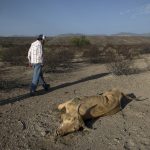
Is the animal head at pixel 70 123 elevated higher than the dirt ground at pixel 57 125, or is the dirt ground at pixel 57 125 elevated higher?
the animal head at pixel 70 123

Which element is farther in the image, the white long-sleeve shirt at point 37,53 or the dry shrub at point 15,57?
the dry shrub at point 15,57

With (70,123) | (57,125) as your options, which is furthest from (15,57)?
(70,123)

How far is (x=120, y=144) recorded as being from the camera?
6.55 m

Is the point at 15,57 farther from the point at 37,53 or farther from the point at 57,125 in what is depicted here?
the point at 57,125

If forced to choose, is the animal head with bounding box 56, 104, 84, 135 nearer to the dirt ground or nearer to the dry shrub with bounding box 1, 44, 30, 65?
the dirt ground

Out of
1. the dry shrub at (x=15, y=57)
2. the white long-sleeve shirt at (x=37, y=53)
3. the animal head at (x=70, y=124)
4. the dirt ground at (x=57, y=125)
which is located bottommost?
the dry shrub at (x=15, y=57)

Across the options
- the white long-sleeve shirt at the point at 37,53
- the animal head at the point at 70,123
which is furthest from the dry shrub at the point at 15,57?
the animal head at the point at 70,123

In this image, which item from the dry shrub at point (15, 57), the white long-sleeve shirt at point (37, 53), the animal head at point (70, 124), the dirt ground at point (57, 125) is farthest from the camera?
the dry shrub at point (15, 57)

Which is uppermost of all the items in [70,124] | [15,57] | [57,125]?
[70,124]

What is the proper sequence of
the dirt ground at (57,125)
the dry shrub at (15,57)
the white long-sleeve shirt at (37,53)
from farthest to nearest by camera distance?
the dry shrub at (15,57)
the white long-sleeve shirt at (37,53)
the dirt ground at (57,125)

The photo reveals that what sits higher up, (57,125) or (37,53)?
(37,53)

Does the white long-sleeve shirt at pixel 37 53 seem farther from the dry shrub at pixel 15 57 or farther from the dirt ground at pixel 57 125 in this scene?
the dry shrub at pixel 15 57

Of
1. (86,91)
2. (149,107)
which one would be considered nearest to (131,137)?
(149,107)

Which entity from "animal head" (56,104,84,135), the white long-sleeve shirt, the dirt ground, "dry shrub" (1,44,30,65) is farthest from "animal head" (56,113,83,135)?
"dry shrub" (1,44,30,65)
